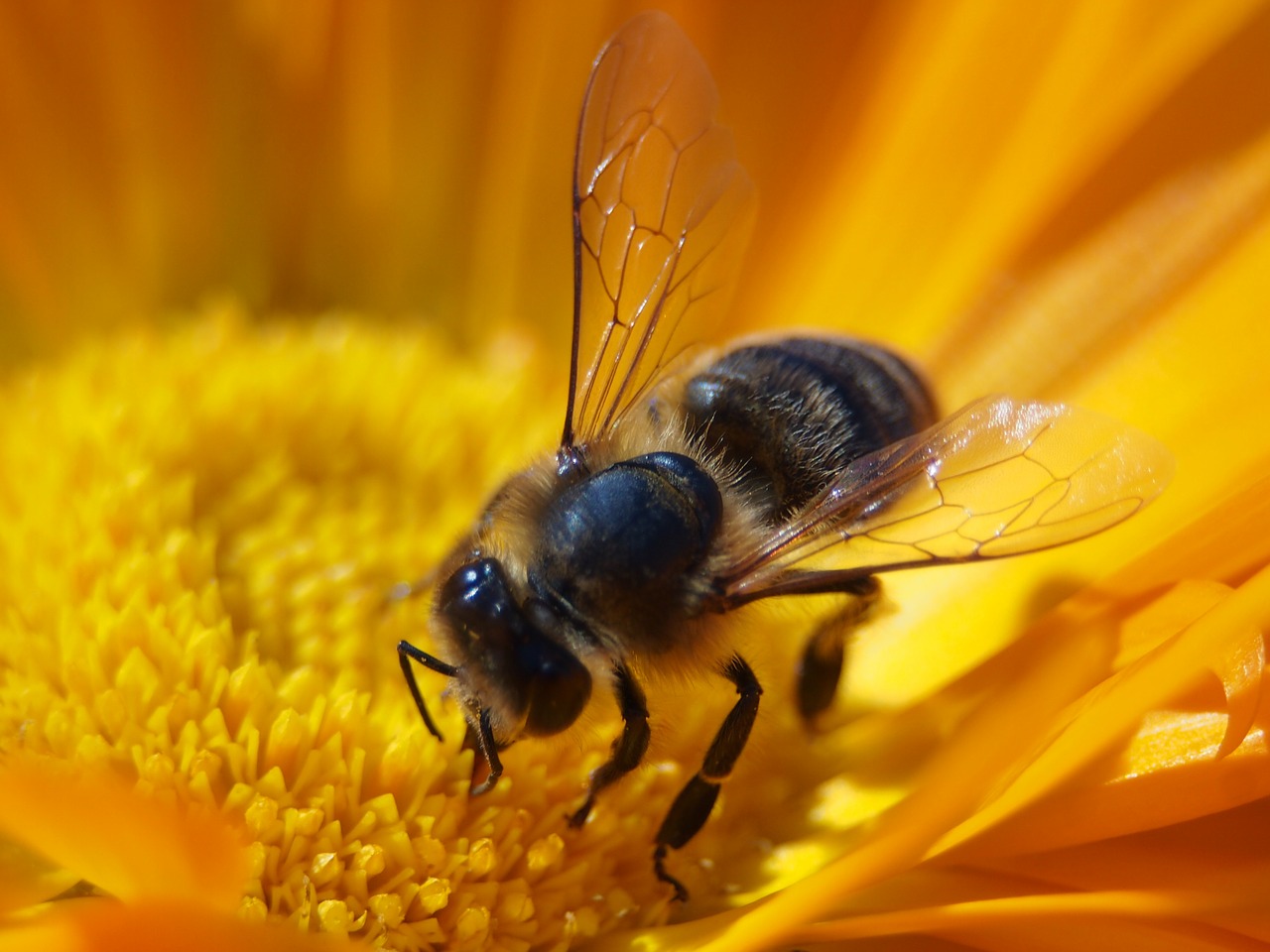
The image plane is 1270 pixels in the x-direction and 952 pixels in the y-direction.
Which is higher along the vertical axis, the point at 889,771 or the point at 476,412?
the point at 476,412

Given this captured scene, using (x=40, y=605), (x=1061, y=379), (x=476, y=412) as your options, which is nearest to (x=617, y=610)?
(x=40, y=605)

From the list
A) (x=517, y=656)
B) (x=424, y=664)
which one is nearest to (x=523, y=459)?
(x=424, y=664)

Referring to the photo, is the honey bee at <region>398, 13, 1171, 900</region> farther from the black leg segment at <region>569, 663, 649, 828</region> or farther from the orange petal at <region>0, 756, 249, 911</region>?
the orange petal at <region>0, 756, 249, 911</region>

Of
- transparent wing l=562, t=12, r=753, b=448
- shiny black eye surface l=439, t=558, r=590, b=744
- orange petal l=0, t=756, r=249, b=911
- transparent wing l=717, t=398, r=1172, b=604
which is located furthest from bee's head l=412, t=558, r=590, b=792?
transparent wing l=562, t=12, r=753, b=448

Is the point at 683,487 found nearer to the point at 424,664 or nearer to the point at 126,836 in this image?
the point at 424,664

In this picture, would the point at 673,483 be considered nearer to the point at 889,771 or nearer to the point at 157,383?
the point at 889,771
